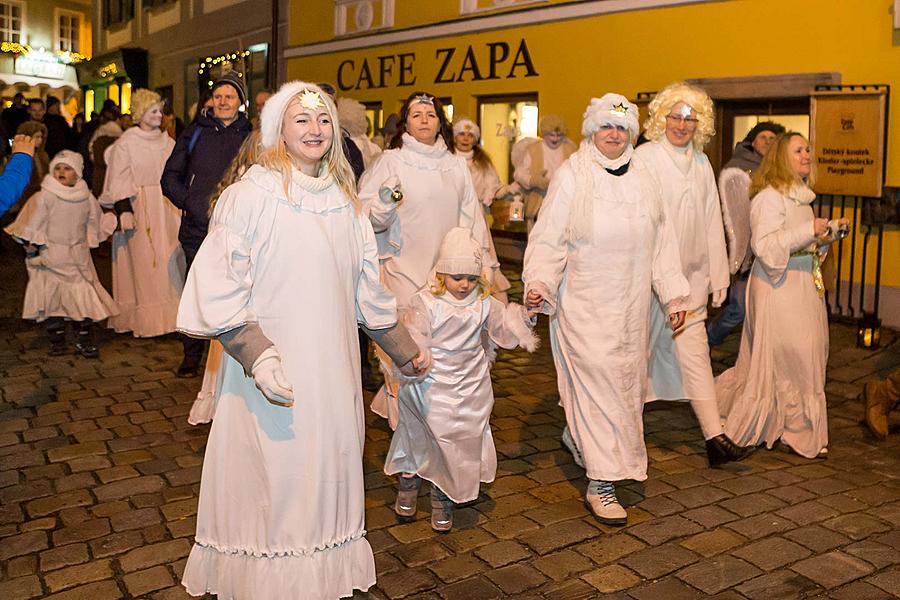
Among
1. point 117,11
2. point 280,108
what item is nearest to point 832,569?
point 280,108

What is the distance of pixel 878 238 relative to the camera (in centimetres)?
1111

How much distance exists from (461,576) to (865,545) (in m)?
1.96

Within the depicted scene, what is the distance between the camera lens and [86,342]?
944 centimetres

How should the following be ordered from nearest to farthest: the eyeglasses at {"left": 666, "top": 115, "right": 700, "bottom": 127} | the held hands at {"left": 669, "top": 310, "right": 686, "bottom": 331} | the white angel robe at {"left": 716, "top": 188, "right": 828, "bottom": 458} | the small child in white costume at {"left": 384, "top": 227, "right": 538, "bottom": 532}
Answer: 1. the small child in white costume at {"left": 384, "top": 227, "right": 538, "bottom": 532}
2. the held hands at {"left": 669, "top": 310, "right": 686, "bottom": 331}
3. the eyeglasses at {"left": 666, "top": 115, "right": 700, "bottom": 127}
4. the white angel robe at {"left": 716, "top": 188, "right": 828, "bottom": 458}

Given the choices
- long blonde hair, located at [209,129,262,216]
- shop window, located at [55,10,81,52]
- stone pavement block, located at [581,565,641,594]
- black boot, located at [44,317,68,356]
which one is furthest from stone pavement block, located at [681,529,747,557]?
shop window, located at [55,10,81,52]

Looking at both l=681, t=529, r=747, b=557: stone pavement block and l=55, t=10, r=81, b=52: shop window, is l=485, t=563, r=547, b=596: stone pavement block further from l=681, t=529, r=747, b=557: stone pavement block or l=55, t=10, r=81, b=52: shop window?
l=55, t=10, r=81, b=52: shop window

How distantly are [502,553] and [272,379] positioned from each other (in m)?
1.91

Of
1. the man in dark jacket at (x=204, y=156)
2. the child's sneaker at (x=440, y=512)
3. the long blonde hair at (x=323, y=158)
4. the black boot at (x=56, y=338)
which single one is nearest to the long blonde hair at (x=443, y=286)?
the child's sneaker at (x=440, y=512)

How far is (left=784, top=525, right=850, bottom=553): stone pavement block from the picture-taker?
5.09 meters

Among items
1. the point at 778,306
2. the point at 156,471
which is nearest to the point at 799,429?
the point at 778,306

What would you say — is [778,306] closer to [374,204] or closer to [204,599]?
[374,204]

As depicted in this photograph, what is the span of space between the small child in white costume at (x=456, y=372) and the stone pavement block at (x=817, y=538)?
4.98ft

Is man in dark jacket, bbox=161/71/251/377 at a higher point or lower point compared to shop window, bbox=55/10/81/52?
lower

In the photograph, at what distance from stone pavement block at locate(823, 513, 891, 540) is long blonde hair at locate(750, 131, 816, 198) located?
2.07 metres
